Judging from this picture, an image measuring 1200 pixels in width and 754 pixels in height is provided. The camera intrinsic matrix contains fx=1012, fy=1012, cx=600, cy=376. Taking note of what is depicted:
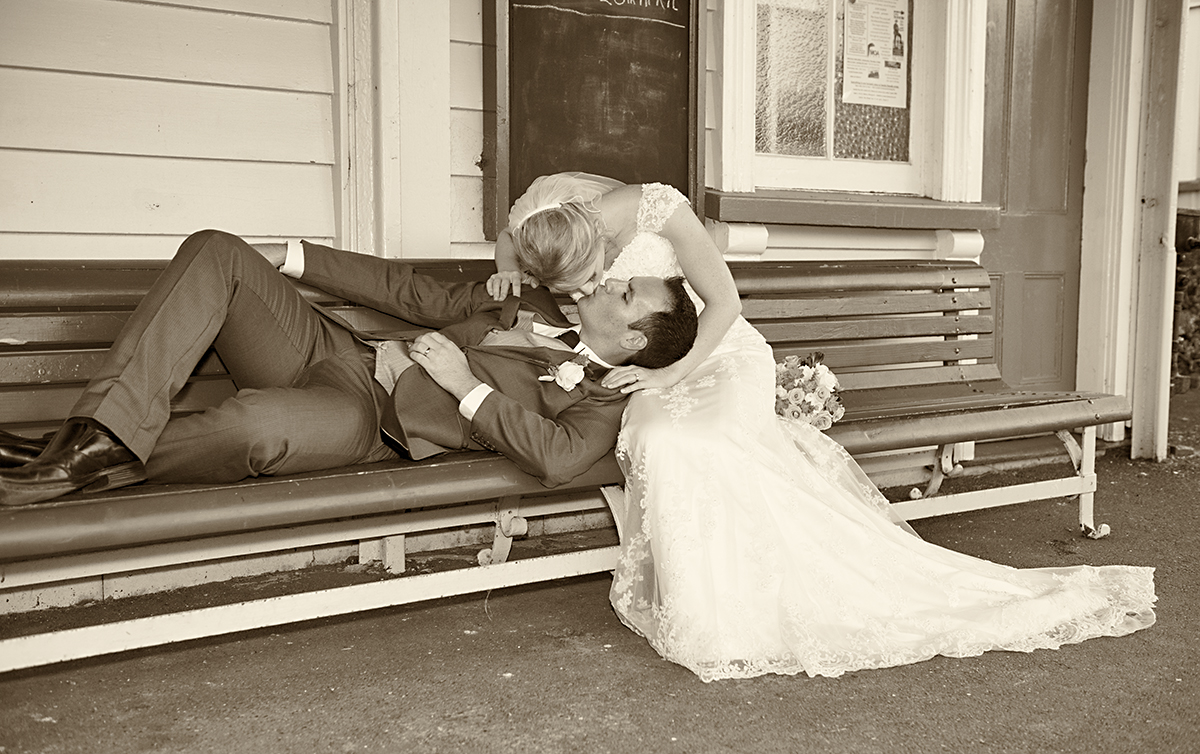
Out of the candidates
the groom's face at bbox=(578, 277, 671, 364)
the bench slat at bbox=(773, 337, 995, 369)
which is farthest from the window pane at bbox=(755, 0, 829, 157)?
A: the groom's face at bbox=(578, 277, 671, 364)

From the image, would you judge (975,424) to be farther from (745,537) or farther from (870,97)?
(870,97)

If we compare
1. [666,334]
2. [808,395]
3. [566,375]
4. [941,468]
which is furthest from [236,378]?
[941,468]

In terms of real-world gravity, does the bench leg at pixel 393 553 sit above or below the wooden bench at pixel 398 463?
below

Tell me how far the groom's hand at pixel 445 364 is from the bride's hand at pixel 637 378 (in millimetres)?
388

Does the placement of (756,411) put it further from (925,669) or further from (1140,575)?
(1140,575)

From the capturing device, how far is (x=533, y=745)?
224cm

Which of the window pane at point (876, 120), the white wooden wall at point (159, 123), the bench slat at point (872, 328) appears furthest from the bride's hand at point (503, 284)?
the window pane at point (876, 120)

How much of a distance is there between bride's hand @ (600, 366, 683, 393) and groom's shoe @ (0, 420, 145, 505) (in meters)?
1.25

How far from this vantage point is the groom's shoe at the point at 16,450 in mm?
2328

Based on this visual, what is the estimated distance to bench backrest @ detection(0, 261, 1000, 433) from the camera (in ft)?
8.99

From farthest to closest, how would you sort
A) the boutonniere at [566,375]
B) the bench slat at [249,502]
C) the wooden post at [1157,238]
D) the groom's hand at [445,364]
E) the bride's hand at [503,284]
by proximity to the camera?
the wooden post at [1157,238] < the bride's hand at [503,284] < the boutonniere at [566,375] < the groom's hand at [445,364] < the bench slat at [249,502]

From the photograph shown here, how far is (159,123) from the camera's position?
3295 millimetres

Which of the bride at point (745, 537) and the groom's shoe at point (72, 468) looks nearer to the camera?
the groom's shoe at point (72, 468)

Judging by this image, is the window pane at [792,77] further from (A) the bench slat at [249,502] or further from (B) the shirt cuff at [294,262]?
(A) the bench slat at [249,502]
